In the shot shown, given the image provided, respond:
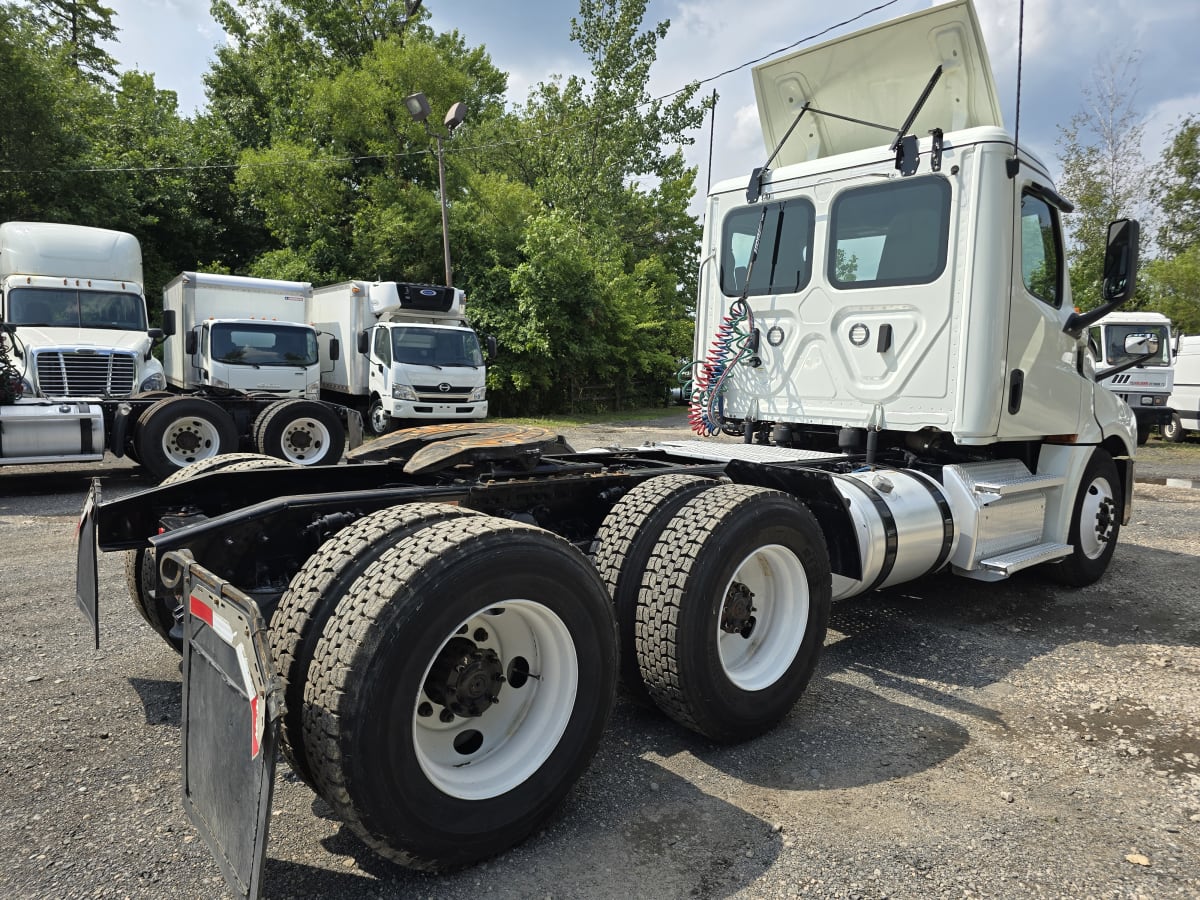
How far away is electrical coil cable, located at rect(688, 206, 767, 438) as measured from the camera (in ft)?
18.9

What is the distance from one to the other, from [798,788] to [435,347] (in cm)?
1487

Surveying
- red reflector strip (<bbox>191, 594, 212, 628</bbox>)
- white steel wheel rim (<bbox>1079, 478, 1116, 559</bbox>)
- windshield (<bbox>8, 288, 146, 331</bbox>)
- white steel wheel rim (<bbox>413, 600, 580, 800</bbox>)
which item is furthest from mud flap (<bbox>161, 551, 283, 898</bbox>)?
windshield (<bbox>8, 288, 146, 331</bbox>)

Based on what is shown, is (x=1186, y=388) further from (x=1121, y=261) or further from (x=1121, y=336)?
(x=1121, y=261)

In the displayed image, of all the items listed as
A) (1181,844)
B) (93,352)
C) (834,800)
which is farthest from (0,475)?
(1181,844)

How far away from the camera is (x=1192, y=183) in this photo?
32312 mm

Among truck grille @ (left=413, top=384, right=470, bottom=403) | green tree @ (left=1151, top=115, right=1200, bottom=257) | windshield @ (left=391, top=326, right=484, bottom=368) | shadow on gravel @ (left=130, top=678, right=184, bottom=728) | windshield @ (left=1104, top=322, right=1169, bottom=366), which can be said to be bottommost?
shadow on gravel @ (left=130, top=678, right=184, bottom=728)

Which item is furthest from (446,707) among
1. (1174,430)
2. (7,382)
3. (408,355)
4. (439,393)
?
(1174,430)

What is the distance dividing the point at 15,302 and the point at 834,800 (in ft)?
45.8

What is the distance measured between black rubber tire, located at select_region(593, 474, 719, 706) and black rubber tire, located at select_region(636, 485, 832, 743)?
48 mm

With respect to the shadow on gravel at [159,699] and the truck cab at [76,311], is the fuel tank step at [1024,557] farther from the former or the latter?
the truck cab at [76,311]

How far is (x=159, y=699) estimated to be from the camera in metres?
3.56

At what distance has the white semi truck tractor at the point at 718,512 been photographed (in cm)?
217

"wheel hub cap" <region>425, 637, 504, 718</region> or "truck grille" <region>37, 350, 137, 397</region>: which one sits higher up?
"truck grille" <region>37, 350, 137, 397</region>

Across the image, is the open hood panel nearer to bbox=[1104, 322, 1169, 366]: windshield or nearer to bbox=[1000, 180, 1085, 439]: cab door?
bbox=[1000, 180, 1085, 439]: cab door
